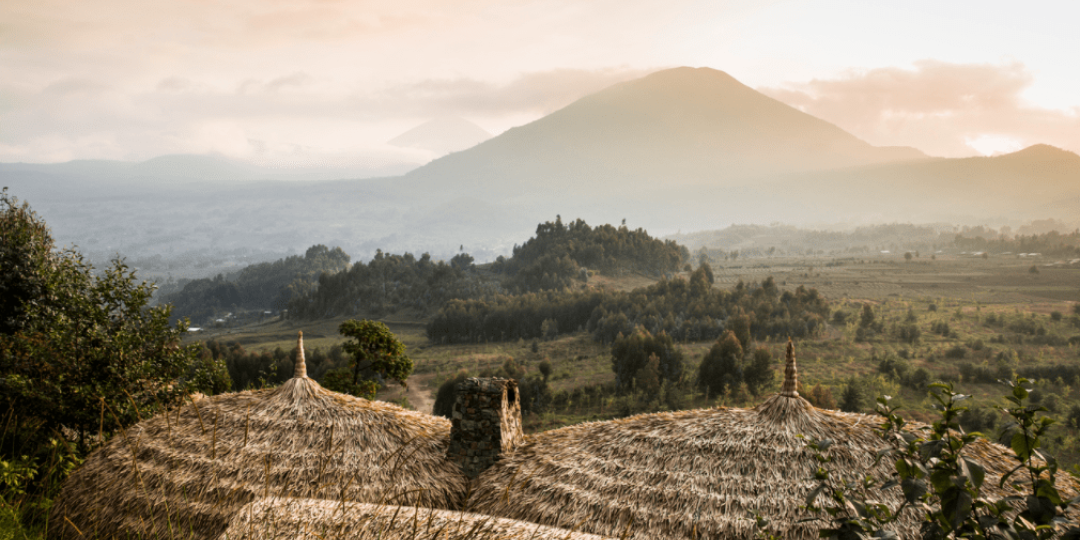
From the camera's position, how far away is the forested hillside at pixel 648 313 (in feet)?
184

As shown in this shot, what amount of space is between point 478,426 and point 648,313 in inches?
2123

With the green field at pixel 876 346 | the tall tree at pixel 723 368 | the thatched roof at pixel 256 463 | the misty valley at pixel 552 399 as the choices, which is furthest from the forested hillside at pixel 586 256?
the thatched roof at pixel 256 463

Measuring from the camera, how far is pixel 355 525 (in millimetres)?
4852

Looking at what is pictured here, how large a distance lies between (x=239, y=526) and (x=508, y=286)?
8577cm

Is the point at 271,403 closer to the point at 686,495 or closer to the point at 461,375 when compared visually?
the point at 686,495

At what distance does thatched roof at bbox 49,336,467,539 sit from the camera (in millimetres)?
7500

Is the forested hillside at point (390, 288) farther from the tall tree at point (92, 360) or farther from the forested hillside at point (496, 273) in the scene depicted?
the tall tree at point (92, 360)

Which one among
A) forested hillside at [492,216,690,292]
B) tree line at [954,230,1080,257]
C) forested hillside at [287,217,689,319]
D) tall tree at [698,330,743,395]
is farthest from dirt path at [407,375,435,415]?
tree line at [954,230,1080,257]

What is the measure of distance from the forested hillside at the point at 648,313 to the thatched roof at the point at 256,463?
46151 mm

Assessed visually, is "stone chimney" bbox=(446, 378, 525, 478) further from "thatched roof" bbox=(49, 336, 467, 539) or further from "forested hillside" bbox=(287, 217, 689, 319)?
"forested hillside" bbox=(287, 217, 689, 319)

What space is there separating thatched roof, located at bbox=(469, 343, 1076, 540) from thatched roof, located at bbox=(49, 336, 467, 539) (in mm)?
1262

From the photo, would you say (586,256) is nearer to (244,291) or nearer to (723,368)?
(723,368)

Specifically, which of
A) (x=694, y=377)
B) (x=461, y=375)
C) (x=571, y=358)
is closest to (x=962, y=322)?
(x=694, y=377)

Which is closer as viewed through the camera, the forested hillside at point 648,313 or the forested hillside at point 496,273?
the forested hillside at point 648,313
